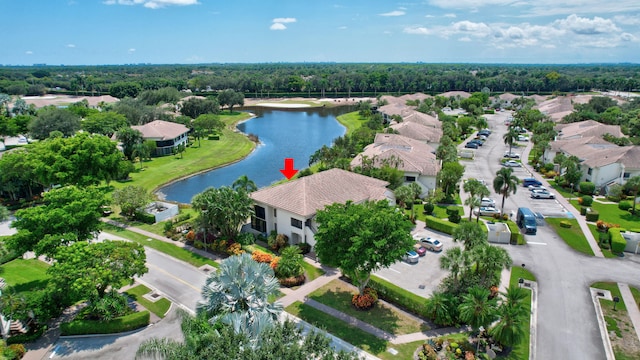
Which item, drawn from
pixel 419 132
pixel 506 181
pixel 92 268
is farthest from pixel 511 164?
pixel 92 268

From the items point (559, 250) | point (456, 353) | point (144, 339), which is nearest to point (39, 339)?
point (144, 339)

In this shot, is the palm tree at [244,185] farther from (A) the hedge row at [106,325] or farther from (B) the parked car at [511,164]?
(B) the parked car at [511,164]

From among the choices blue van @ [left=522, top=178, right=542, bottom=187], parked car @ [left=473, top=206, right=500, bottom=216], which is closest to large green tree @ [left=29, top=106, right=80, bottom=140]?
parked car @ [left=473, top=206, right=500, bottom=216]

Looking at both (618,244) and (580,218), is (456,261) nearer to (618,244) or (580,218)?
(618,244)

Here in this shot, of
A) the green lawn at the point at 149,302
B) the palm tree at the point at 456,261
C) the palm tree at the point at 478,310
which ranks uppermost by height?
the palm tree at the point at 456,261

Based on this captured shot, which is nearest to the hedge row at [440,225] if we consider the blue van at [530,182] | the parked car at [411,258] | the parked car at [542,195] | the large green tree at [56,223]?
the parked car at [411,258]

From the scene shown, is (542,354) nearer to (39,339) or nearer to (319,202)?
(319,202)

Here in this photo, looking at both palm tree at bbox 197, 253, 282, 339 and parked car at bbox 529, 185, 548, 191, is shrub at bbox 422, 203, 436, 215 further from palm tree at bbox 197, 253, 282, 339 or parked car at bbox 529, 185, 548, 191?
palm tree at bbox 197, 253, 282, 339
